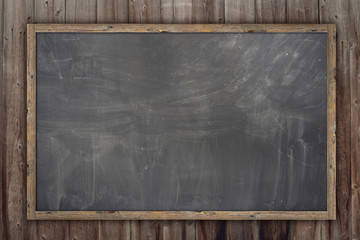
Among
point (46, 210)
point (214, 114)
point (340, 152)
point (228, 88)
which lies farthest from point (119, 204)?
point (340, 152)

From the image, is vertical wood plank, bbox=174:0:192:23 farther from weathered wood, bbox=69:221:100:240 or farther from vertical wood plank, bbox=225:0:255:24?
weathered wood, bbox=69:221:100:240

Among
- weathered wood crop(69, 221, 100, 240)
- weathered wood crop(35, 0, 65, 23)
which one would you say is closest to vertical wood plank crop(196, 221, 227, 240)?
weathered wood crop(69, 221, 100, 240)

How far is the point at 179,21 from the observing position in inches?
53.0

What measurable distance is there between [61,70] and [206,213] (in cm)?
99

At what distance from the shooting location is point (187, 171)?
132cm

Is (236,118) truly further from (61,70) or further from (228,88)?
(61,70)

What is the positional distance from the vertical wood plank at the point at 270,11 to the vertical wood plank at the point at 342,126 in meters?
0.20

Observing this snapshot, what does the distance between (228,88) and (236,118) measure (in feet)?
0.49

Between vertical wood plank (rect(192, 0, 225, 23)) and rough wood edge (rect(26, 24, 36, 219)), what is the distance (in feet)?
Answer: 2.63

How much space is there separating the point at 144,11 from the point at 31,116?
0.76 meters

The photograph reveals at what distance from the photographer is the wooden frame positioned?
1311 mm

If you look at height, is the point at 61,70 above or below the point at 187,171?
above

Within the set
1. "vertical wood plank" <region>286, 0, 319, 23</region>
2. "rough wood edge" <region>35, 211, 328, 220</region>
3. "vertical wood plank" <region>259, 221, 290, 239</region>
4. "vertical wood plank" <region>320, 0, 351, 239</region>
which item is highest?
"vertical wood plank" <region>286, 0, 319, 23</region>

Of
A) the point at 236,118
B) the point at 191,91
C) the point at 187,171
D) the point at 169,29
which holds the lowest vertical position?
the point at 187,171
